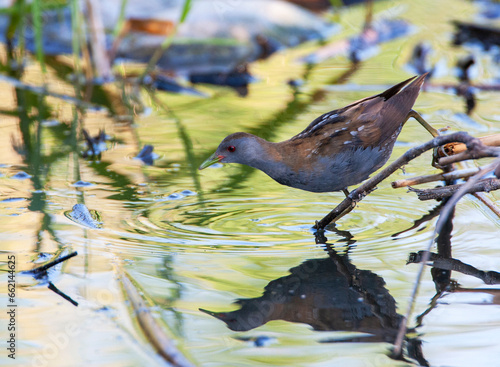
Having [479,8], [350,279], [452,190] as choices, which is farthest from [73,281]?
[479,8]

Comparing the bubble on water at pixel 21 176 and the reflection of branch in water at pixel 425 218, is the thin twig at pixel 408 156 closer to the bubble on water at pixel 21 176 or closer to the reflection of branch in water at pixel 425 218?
the reflection of branch in water at pixel 425 218

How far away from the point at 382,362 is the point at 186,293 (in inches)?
35.1

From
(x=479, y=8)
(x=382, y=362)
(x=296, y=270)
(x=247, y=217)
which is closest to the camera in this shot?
(x=382, y=362)

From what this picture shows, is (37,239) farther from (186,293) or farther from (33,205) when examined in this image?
(186,293)

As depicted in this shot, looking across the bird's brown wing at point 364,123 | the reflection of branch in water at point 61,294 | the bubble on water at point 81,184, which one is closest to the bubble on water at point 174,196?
the bubble on water at point 81,184

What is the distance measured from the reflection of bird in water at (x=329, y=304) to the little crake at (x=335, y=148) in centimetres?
55

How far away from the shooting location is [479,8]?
370 inches

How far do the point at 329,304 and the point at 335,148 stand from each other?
102cm

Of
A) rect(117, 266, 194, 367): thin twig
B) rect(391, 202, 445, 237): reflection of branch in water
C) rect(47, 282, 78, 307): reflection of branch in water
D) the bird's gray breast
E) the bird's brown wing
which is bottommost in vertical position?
rect(47, 282, 78, 307): reflection of branch in water

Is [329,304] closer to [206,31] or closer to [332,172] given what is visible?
[332,172]

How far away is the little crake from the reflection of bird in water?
550 mm

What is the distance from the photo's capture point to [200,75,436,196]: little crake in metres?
3.51

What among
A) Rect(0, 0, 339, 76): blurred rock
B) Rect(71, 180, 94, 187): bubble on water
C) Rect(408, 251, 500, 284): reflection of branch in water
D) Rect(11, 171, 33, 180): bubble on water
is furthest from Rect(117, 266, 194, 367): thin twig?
Rect(0, 0, 339, 76): blurred rock

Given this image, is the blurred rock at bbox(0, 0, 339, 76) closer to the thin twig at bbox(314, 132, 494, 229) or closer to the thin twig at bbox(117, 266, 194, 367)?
the thin twig at bbox(314, 132, 494, 229)
